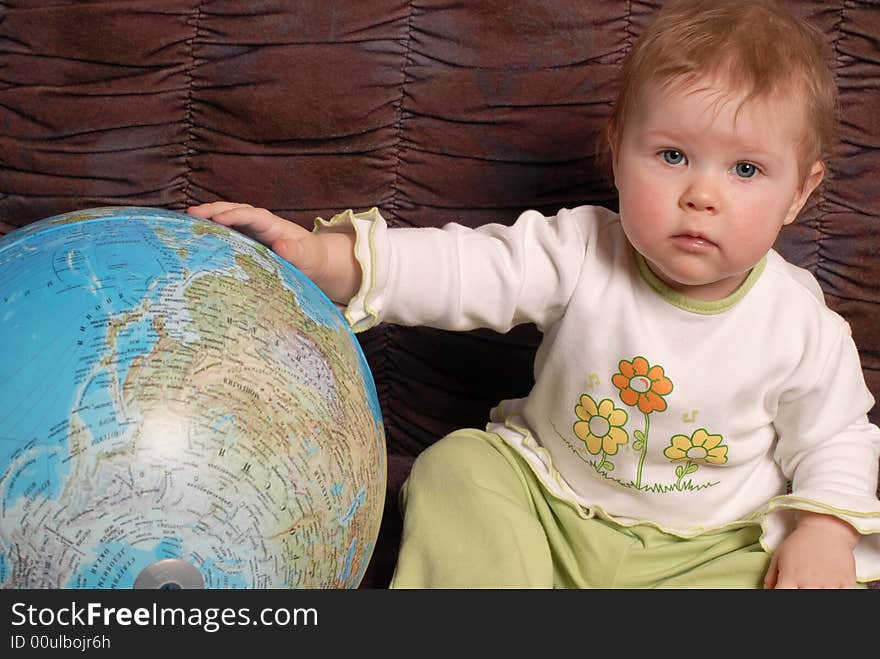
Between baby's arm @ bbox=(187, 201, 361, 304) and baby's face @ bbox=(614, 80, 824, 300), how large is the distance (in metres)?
0.44

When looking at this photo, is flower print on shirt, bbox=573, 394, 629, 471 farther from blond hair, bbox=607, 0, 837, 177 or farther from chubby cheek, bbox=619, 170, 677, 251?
blond hair, bbox=607, 0, 837, 177

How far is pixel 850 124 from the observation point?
205cm

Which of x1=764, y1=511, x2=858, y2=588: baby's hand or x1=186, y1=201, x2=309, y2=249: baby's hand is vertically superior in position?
x1=186, y1=201, x2=309, y2=249: baby's hand

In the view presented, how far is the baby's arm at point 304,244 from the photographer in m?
1.65

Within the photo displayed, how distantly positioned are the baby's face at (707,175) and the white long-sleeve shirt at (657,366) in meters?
0.14

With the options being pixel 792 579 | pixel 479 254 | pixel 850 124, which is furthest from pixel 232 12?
pixel 792 579

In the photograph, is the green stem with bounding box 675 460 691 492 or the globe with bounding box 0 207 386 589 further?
the green stem with bounding box 675 460 691 492

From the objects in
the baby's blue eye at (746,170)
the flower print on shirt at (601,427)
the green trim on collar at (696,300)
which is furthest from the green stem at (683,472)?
the baby's blue eye at (746,170)

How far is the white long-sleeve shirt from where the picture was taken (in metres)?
1.73

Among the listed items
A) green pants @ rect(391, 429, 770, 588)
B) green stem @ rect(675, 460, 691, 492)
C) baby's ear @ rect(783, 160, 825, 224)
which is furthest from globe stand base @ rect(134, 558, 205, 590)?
baby's ear @ rect(783, 160, 825, 224)

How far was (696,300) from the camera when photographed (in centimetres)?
173

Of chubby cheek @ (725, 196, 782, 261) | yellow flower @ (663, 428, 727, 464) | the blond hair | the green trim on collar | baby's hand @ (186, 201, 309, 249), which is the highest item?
the blond hair

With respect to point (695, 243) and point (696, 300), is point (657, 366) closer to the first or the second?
point (696, 300)
